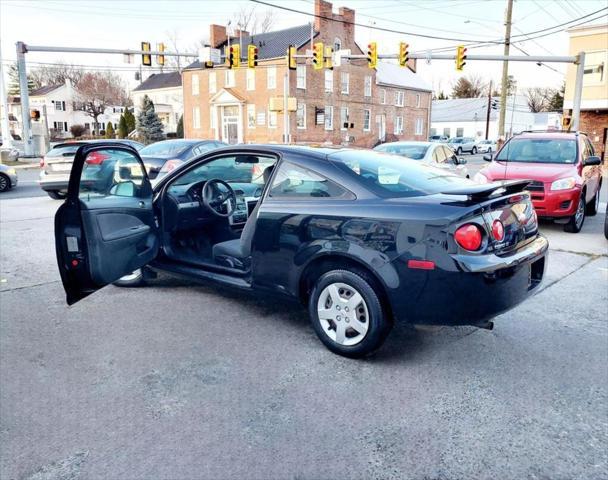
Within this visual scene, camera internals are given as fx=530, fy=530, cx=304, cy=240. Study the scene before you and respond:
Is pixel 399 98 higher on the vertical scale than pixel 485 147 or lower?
higher

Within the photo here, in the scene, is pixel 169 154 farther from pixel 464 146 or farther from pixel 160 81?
pixel 160 81

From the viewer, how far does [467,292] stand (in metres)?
3.34

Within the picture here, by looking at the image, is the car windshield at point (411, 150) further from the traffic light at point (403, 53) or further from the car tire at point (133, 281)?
the traffic light at point (403, 53)

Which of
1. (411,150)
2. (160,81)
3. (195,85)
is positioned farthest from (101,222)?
(160,81)

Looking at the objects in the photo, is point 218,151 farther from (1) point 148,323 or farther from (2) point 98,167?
(1) point 148,323

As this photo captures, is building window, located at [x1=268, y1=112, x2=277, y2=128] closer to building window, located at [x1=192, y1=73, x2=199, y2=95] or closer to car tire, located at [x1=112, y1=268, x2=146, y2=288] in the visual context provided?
building window, located at [x1=192, y1=73, x2=199, y2=95]

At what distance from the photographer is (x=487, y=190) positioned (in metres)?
3.56

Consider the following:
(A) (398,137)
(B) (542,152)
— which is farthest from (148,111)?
(B) (542,152)

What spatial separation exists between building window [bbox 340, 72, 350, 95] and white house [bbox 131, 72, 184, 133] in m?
27.7

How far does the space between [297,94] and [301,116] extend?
5.44ft

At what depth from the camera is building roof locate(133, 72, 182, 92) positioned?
226 feet

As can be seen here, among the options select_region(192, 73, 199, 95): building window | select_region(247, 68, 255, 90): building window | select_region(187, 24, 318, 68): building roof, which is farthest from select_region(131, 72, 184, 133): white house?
select_region(247, 68, 255, 90): building window

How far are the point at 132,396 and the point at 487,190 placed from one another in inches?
105

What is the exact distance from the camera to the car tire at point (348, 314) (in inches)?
143
